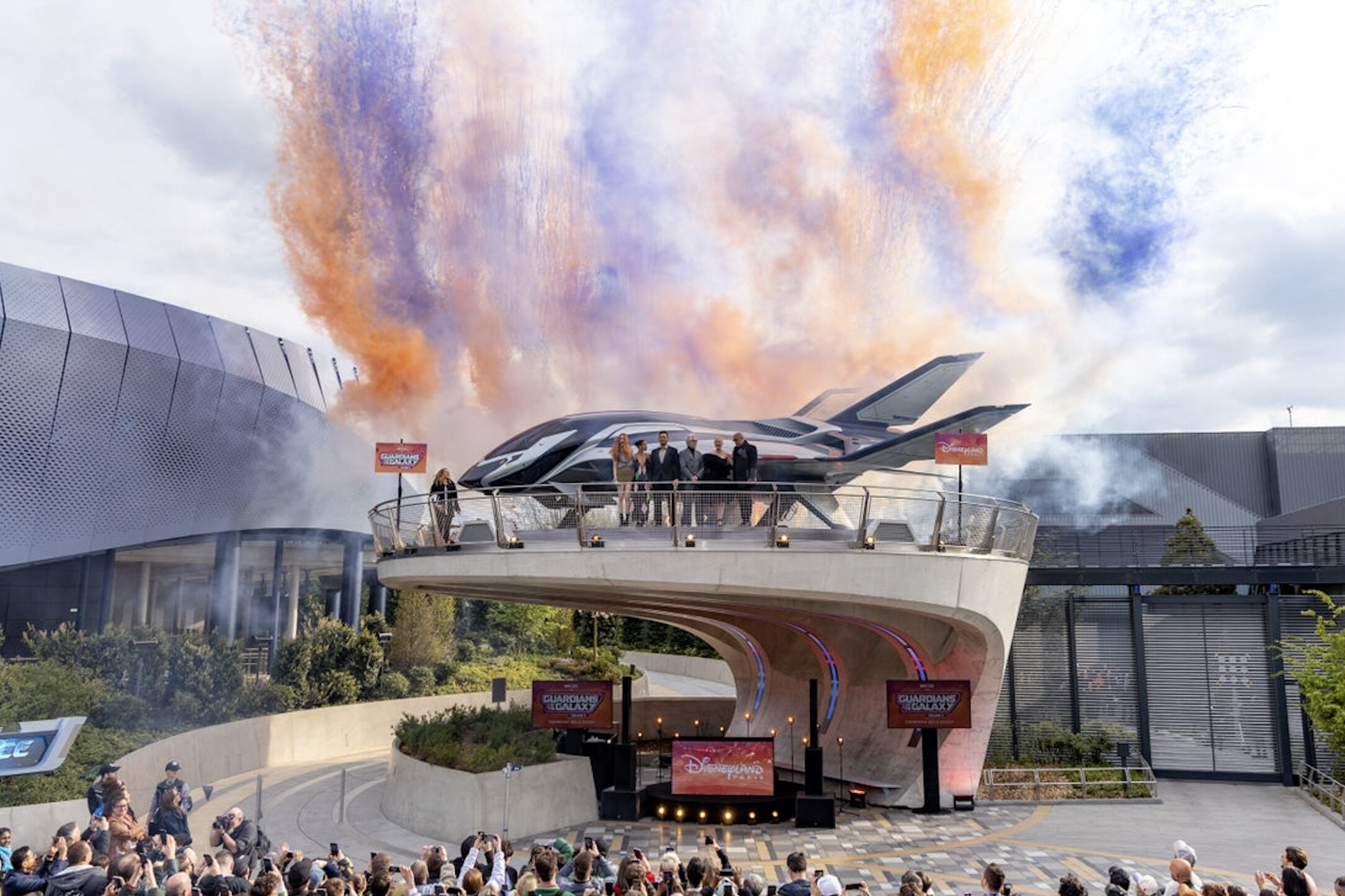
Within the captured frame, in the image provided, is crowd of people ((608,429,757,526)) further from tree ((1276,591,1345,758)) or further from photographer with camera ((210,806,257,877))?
tree ((1276,591,1345,758))

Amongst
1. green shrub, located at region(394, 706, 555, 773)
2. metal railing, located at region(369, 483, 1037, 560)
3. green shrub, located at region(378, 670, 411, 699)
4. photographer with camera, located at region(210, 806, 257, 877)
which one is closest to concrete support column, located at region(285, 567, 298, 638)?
green shrub, located at region(378, 670, 411, 699)

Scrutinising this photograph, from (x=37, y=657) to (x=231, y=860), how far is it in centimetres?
2536

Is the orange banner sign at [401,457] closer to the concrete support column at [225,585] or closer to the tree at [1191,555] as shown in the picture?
the tree at [1191,555]

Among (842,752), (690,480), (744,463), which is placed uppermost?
(744,463)

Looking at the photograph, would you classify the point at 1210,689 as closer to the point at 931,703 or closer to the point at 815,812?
the point at 931,703

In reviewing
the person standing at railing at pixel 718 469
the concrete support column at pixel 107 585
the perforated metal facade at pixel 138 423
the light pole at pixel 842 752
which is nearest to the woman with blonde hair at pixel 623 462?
the person standing at railing at pixel 718 469

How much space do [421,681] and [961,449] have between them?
27.3m

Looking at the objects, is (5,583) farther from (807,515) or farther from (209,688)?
(807,515)

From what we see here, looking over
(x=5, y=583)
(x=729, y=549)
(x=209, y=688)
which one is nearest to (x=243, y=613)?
(x=5, y=583)

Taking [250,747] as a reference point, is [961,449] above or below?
above

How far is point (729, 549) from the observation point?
19188 millimetres

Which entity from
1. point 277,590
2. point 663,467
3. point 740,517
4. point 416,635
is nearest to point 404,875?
point 740,517

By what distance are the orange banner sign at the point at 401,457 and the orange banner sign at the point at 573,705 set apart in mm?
5890

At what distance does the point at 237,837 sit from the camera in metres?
11.0
